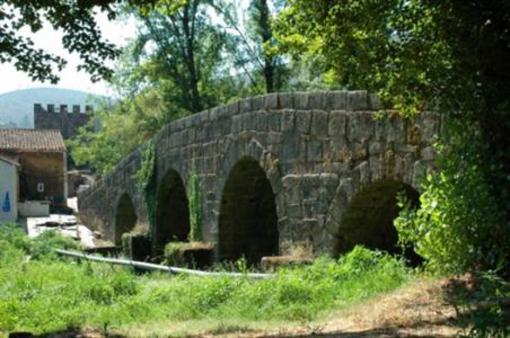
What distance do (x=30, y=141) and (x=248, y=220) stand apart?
3205 cm

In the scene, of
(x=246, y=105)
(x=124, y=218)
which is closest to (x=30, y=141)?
(x=124, y=218)

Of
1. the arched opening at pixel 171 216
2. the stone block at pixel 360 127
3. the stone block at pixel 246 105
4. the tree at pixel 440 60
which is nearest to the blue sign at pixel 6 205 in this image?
the arched opening at pixel 171 216

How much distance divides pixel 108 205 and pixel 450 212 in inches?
811

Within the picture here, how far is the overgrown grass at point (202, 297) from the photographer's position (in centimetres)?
720

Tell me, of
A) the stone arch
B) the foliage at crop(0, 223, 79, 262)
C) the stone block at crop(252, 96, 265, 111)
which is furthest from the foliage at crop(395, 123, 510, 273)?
the foliage at crop(0, 223, 79, 262)

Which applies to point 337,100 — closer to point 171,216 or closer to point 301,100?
point 301,100

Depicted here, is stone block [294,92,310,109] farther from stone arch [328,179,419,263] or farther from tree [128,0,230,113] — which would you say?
tree [128,0,230,113]

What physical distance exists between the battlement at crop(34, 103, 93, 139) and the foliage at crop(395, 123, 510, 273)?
55.9 meters

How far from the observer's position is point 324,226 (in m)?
10.2

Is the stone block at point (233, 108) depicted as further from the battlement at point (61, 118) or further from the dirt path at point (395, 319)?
the battlement at point (61, 118)

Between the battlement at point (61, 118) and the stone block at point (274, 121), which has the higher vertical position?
the battlement at point (61, 118)

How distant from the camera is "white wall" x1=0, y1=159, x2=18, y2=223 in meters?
33.3

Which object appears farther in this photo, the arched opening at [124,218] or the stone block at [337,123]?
the arched opening at [124,218]

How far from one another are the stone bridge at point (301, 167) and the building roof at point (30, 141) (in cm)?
2736
